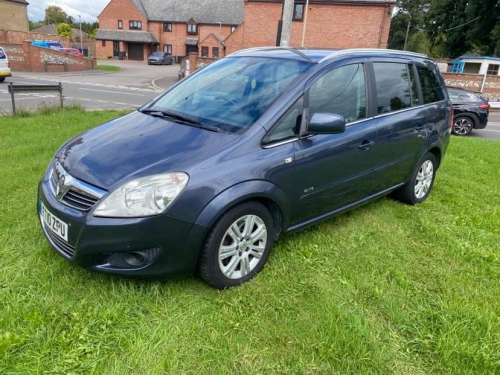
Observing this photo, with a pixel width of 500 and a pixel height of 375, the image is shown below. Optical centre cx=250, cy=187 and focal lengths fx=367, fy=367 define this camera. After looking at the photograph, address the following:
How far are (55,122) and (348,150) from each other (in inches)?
269

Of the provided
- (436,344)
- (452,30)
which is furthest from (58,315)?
(452,30)

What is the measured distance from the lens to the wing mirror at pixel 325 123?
2771 millimetres

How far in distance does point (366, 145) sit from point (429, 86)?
169 centimetres

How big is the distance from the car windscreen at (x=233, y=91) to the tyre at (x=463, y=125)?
1157 cm

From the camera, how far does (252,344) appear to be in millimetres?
2207

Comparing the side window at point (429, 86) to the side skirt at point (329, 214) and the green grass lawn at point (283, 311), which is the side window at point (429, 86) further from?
the green grass lawn at point (283, 311)

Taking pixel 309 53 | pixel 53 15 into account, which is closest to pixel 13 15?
pixel 53 15

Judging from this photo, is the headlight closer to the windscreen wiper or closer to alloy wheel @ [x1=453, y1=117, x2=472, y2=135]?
the windscreen wiper

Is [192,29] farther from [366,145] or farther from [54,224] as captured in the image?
[54,224]

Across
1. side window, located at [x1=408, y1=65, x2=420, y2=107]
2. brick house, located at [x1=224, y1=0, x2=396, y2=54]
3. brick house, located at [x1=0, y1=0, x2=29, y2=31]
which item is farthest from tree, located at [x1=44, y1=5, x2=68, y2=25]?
side window, located at [x1=408, y1=65, x2=420, y2=107]

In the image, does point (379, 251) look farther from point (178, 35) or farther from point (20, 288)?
point (178, 35)

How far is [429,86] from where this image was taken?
173 inches

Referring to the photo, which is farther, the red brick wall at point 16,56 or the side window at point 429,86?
the red brick wall at point 16,56

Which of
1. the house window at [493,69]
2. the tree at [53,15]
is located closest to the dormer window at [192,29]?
the house window at [493,69]
